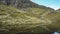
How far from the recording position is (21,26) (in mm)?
194250

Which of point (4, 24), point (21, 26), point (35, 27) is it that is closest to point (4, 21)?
point (4, 24)

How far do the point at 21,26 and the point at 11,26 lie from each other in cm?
Result: 1479

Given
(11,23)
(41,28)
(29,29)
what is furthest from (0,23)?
(41,28)

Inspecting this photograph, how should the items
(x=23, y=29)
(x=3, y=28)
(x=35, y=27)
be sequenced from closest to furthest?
(x=3, y=28), (x=23, y=29), (x=35, y=27)

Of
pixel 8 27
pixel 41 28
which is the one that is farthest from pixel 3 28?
pixel 41 28

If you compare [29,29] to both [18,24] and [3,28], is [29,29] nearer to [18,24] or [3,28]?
[18,24]

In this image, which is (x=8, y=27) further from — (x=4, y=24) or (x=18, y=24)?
(x=18, y=24)

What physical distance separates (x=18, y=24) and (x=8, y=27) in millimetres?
20495

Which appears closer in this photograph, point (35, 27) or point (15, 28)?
point (15, 28)

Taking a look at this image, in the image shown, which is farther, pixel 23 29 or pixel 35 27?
pixel 35 27

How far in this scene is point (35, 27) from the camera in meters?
200

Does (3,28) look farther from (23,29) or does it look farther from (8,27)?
(23,29)

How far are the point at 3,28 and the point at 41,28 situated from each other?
49.7 meters

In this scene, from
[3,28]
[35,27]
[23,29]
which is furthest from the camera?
[35,27]
